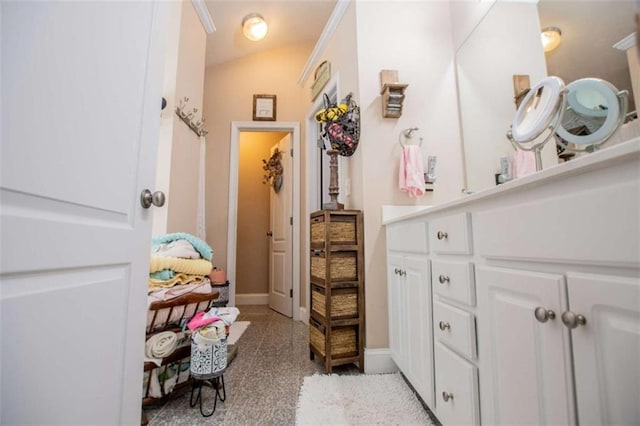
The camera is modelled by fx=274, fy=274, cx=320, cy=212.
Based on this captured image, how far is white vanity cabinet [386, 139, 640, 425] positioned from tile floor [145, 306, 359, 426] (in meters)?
0.87

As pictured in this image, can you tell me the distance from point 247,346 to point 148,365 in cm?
108

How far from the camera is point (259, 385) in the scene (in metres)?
1.63

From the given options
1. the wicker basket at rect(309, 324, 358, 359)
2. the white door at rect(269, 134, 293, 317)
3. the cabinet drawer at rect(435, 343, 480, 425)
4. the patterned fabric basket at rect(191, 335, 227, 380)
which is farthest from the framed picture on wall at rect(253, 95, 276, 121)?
the cabinet drawer at rect(435, 343, 480, 425)

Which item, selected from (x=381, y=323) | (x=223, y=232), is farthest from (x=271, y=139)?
(x=381, y=323)

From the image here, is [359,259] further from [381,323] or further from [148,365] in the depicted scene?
[148,365]

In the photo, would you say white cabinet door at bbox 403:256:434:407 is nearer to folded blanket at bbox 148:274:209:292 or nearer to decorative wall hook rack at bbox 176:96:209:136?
folded blanket at bbox 148:274:209:292

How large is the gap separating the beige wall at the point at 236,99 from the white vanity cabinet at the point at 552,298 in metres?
2.66

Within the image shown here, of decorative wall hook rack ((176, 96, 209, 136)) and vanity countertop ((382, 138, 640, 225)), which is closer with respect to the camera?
vanity countertop ((382, 138, 640, 225))

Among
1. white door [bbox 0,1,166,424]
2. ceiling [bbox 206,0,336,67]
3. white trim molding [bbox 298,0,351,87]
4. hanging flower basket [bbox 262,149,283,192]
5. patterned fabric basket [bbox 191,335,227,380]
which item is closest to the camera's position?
white door [bbox 0,1,166,424]

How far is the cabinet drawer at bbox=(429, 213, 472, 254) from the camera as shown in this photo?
97 centimetres

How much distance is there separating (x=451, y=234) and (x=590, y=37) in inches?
39.6

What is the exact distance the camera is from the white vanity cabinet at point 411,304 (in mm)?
1249

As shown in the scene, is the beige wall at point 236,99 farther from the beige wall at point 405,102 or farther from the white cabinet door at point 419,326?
the white cabinet door at point 419,326

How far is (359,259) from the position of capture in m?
1.88
